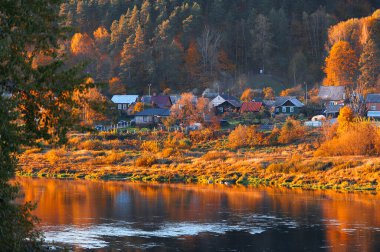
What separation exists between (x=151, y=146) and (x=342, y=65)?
36.8 meters

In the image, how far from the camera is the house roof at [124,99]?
79.2 meters

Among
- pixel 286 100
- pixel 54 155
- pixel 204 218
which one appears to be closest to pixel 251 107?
pixel 286 100

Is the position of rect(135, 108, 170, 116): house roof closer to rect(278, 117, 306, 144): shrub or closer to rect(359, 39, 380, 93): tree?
rect(278, 117, 306, 144): shrub

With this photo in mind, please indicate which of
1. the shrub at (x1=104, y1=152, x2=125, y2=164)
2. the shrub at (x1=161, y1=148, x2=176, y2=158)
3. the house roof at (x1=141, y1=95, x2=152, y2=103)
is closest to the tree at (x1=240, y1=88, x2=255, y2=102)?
the house roof at (x1=141, y1=95, x2=152, y2=103)

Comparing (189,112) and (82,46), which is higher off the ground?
(82,46)

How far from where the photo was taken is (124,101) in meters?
79.4

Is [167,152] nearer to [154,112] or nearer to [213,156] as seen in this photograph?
[213,156]

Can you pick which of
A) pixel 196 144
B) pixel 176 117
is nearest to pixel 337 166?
pixel 196 144

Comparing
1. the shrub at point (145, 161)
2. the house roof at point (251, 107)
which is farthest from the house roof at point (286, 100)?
the shrub at point (145, 161)

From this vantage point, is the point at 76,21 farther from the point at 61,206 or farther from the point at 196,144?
the point at 61,206

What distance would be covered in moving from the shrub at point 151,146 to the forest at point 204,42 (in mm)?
26768

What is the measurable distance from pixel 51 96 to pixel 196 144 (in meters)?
43.7

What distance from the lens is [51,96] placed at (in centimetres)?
1548

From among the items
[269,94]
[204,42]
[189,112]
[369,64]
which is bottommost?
[189,112]
